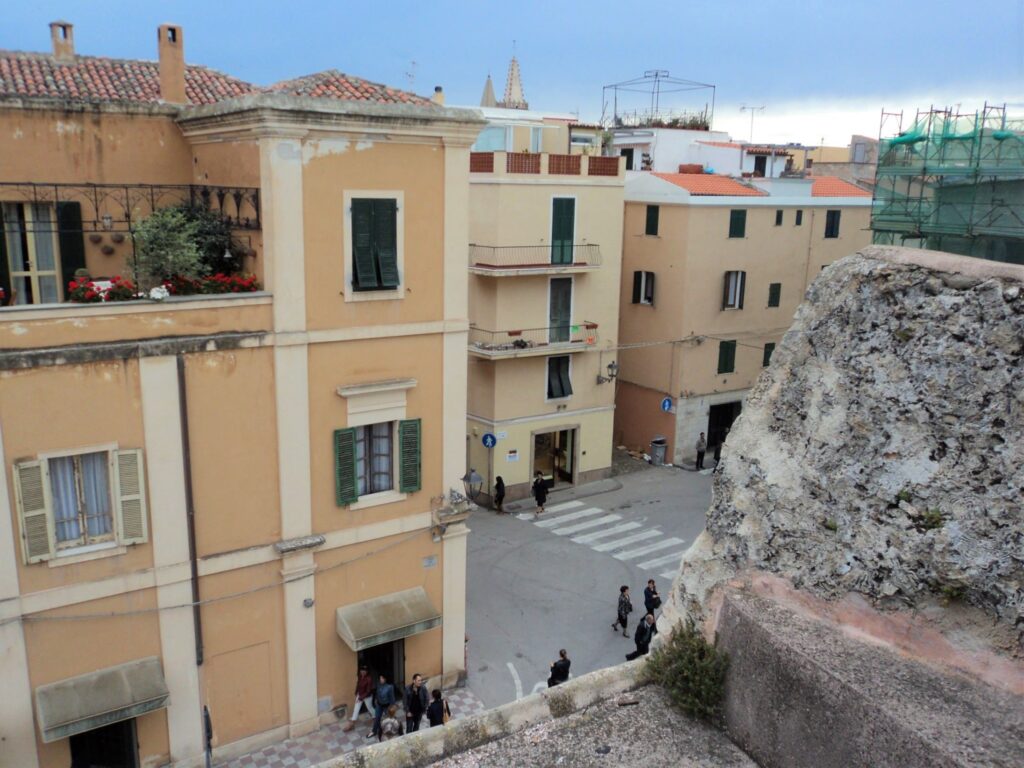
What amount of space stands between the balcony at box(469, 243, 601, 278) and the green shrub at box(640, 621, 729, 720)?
62.4 ft

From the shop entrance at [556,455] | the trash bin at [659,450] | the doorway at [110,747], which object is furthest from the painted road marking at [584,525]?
the doorway at [110,747]

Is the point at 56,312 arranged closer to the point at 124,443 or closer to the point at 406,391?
the point at 124,443

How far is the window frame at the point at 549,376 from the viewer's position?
26.9 m

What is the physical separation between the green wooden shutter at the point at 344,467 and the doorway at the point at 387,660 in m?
3.08

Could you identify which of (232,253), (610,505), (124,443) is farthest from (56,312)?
(610,505)

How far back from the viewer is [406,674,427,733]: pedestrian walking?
1466 centimetres

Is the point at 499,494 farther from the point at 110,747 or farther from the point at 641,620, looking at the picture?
the point at 110,747

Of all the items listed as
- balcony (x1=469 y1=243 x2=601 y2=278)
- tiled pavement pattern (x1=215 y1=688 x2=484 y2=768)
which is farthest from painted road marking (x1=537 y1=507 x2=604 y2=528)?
tiled pavement pattern (x1=215 y1=688 x2=484 y2=768)

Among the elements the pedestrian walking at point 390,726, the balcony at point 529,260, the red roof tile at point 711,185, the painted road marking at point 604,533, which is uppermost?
the red roof tile at point 711,185

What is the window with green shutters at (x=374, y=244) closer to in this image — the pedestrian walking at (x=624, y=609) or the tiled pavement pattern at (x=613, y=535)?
the pedestrian walking at (x=624, y=609)

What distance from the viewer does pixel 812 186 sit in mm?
32375

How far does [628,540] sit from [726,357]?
9.42 meters

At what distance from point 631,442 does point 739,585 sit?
26.6m

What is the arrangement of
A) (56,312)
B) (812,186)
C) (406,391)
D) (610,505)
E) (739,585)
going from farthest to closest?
1. (812,186)
2. (610,505)
3. (406,391)
4. (56,312)
5. (739,585)
